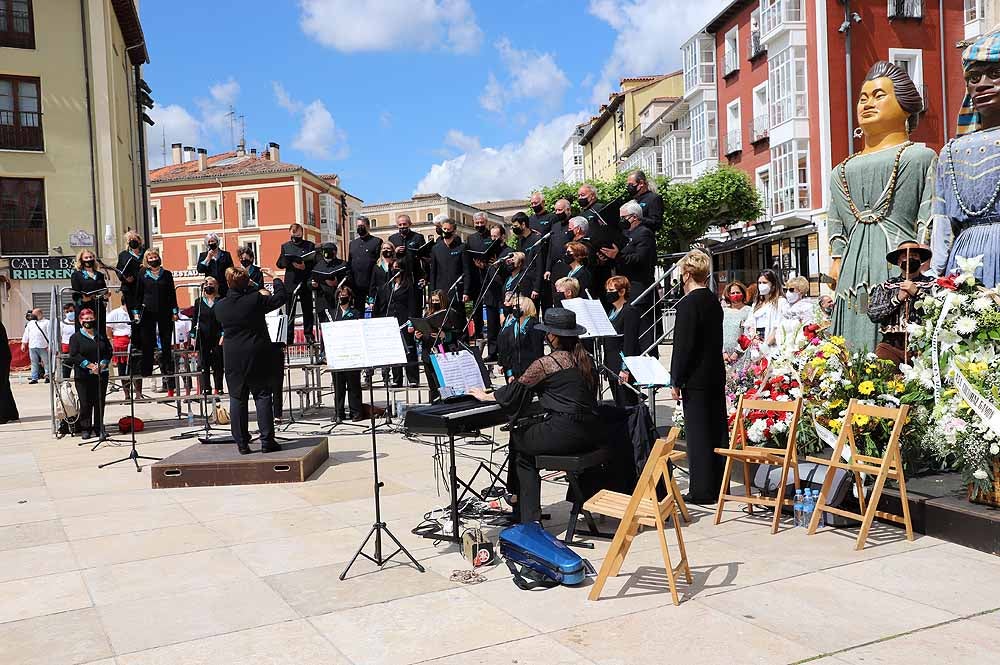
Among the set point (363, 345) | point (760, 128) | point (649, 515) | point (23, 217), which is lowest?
point (649, 515)

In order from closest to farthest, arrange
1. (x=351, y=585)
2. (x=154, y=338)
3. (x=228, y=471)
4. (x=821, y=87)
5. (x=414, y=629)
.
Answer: (x=414, y=629), (x=351, y=585), (x=228, y=471), (x=154, y=338), (x=821, y=87)

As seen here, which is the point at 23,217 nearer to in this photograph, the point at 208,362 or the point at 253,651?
the point at 208,362

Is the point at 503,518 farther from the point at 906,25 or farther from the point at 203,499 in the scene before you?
the point at 906,25

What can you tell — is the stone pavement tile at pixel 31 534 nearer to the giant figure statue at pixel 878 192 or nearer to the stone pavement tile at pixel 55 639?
the stone pavement tile at pixel 55 639

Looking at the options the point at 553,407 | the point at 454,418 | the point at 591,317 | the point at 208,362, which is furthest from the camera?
the point at 208,362

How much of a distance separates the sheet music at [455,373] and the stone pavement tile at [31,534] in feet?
10.2

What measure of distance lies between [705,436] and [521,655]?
323cm

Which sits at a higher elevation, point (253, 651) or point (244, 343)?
point (244, 343)

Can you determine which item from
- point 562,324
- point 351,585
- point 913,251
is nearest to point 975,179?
point 913,251

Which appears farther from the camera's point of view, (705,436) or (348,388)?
(348,388)

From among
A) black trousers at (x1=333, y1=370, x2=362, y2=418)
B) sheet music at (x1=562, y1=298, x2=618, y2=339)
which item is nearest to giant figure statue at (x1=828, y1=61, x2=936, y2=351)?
sheet music at (x1=562, y1=298, x2=618, y2=339)

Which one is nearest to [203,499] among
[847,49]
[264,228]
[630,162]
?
[847,49]

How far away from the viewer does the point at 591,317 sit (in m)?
7.92

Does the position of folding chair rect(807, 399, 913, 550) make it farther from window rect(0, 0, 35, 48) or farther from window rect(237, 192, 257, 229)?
window rect(237, 192, 257, 229)
